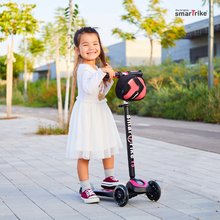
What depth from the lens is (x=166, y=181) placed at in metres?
6.62

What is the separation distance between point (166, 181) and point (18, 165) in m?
2.57

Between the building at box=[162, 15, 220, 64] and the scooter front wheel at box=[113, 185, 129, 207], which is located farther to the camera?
the building at box=[162, 15, 220, 64]

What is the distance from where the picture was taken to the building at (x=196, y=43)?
40219mm

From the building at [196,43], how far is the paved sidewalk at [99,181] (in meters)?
29.1

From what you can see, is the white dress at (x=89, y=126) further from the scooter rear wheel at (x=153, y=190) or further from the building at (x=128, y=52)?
the building at (x=128, y=52)

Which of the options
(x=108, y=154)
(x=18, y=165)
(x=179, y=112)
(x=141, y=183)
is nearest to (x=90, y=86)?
(x=108, y=154)

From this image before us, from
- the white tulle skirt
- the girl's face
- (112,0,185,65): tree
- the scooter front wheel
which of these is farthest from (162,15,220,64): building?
the scooter front wheel

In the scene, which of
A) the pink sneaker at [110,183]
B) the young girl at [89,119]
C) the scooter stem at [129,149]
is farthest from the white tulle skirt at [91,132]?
the pink sneaker at [110,183]

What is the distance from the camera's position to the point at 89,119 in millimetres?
5301

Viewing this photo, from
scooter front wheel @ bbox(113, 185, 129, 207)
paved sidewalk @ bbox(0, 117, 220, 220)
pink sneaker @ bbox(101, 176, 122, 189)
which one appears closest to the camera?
paved sidewalk @ bbox(0, 117, 220, 220)

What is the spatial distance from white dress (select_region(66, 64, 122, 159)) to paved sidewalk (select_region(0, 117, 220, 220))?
0.52 m

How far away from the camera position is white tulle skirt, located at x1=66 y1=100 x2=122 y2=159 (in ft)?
17.2

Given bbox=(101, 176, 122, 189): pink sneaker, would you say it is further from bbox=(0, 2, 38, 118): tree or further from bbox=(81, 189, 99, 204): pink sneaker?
bbox=(0, 2, 38, 118): tree

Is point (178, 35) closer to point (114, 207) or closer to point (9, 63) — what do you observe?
point (9, 63)
